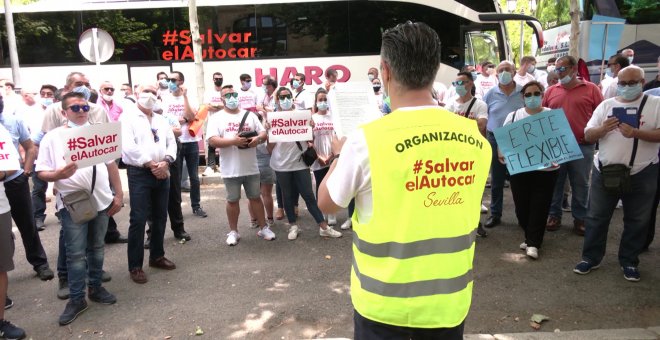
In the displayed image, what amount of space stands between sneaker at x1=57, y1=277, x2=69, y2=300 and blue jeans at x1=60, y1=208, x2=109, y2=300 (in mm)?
380

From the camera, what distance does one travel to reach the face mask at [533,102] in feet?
16.7

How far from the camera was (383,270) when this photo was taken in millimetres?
1757

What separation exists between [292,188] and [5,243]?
3.30 metres

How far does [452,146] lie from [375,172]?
1.04 feet

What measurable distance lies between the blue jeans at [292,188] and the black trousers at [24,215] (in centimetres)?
286

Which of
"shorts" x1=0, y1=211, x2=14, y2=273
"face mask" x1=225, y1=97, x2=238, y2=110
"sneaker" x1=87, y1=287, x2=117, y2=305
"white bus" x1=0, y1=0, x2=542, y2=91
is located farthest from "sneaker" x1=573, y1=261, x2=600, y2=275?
"white bus" x1=0, y1=0, x2=542, y2=91

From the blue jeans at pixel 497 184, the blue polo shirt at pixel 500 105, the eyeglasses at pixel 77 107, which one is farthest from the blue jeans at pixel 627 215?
the eyeglasses at pixel 77 107

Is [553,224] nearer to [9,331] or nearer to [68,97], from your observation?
[68,97]

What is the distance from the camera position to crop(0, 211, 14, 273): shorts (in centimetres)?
378

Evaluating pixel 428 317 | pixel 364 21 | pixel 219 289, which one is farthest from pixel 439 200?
pixel 364 21

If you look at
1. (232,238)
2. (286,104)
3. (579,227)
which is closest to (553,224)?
(579,227)

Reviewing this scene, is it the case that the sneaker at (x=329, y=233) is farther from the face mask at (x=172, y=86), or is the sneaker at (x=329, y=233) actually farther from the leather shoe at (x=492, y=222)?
the face mask at (x=172, y=86)

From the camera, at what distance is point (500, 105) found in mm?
6547

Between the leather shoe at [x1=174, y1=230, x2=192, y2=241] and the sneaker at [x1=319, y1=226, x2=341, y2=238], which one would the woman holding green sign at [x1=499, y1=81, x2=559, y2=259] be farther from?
the leather shoe at [x1=174, y1=230, x2=192, y2=241]
